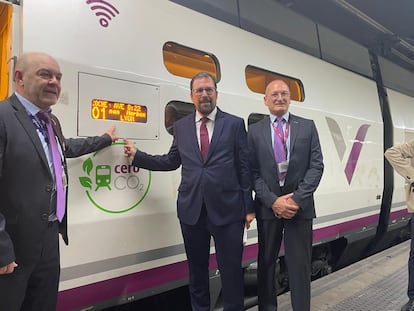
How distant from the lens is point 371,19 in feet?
20.9

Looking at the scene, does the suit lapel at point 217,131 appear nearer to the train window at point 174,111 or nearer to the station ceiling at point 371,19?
the train window at point 174,111

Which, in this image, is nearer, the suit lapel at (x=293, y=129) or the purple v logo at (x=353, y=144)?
the suit lapel at (x=293, y=129)

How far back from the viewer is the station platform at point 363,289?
9.56 ft

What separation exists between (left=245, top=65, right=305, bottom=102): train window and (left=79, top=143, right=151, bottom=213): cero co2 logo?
4.42 ft

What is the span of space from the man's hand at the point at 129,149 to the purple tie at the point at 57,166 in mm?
640

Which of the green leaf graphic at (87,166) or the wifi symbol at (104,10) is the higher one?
the wifi symbol at (104,10)

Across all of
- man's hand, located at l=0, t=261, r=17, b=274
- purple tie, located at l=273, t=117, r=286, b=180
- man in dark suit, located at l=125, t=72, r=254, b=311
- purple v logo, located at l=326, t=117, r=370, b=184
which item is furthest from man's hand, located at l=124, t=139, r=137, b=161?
purple v logo, located at l=326, t=117, r=370, b=184

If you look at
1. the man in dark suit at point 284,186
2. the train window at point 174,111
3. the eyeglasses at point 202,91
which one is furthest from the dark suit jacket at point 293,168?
the train window at point 174,111

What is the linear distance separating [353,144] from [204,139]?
2920 mm

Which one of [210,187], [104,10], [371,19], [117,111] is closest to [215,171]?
[210,187]

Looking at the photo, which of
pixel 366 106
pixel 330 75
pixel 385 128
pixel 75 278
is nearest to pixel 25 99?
pixel 75 278

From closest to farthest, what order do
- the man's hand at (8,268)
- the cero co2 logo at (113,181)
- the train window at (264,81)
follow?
the man's hand at (8,268)
the cero co2 logo at (113,181)
the train window at (264,81)

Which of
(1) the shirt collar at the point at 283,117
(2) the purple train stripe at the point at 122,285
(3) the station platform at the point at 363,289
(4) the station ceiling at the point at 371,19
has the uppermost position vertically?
(4) the station ceiling at the point at 371,19

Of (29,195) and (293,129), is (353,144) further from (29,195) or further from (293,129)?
(29,195)
